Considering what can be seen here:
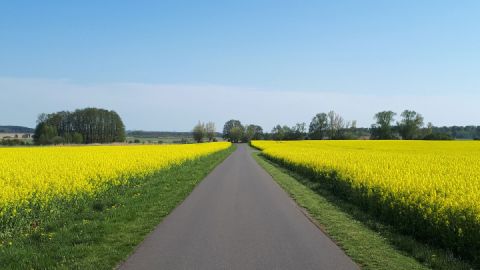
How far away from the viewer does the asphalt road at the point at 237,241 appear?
23.4ft

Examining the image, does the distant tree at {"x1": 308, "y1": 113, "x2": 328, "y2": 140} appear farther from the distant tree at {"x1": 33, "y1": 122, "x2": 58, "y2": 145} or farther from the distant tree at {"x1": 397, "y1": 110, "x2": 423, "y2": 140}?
the distant tree at {"x1": 33, "y1": 122, "x2": 58, "y2": 145}

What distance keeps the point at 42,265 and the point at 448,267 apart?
7.00 metres

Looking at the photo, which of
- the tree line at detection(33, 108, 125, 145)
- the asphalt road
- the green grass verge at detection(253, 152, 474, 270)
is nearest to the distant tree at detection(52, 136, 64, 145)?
the tree line at detection(33, 108, 125, 145)

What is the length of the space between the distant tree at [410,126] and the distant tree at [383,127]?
343 cm

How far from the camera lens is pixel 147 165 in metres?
23.7

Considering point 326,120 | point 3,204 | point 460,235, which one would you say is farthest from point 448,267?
point 326,120

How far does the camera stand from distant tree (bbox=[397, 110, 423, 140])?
14025cm

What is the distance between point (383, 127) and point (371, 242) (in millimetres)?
142826

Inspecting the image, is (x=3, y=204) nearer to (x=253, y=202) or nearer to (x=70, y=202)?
(x=70, y=202)

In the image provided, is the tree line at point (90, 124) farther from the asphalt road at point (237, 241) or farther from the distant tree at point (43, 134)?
the asphalt road at point (237, 241)

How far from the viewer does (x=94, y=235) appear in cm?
907

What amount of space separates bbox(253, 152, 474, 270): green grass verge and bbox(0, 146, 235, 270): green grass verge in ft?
14.4

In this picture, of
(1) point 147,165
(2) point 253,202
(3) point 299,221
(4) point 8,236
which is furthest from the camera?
(1) point 147,165

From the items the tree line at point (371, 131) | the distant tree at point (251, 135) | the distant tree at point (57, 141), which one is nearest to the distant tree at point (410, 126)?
the tree line at point (371, 131)
